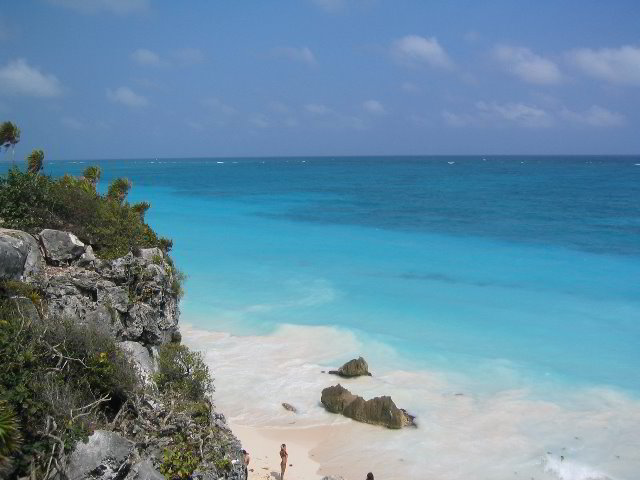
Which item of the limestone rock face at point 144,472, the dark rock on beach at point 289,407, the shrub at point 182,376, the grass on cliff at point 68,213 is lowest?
the dark rock on beach at point 289,407

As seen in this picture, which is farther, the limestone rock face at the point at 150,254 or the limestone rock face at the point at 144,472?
the limestone rock face at the point at 150,254

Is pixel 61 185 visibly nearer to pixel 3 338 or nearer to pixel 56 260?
pixel 56 260

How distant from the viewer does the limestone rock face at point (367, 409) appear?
1462 centimetres

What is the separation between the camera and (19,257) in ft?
35.1

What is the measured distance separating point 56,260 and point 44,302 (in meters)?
1.70

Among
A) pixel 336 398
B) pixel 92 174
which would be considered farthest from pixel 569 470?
pixel 92 174

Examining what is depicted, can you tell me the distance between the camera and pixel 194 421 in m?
9.16

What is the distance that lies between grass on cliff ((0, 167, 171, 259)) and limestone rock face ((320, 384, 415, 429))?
6.52 meters

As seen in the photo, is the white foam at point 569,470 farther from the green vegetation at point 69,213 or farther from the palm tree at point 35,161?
the palm tree at point 35,161

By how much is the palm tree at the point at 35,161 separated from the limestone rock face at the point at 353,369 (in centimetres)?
1067

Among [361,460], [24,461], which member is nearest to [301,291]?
[361,460]

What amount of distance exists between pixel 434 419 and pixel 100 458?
9.57m

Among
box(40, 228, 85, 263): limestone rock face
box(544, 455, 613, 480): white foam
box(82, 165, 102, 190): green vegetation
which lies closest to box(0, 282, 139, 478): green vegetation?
box(40, 228, 85, 263): limestone rock face

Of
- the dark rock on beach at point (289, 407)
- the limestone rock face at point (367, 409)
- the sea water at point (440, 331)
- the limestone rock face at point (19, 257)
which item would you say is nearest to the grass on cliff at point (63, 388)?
the limestone rock face at point (19, 257)
